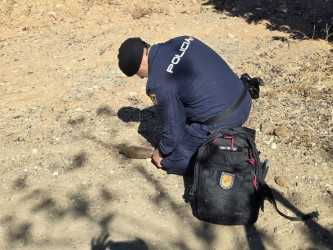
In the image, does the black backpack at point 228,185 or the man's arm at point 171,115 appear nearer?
the black backpack at point 228,185

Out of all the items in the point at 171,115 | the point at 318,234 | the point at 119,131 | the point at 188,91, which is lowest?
the point at 119,131

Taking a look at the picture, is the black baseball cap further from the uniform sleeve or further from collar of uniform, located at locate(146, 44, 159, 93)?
the uniform sleeve

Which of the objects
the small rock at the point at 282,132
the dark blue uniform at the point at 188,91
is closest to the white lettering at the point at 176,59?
the dark blue uniform at the point at 188,91

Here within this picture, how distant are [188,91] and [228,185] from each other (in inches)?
29.3

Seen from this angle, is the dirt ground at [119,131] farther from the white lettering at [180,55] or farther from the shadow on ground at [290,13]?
the white lettering at [180,55]

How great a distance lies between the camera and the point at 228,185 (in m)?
3.74

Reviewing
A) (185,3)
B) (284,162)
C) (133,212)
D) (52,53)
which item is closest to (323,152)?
(284,162)

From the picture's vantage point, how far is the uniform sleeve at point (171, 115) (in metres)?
3.92

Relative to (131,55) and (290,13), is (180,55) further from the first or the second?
(290,13)

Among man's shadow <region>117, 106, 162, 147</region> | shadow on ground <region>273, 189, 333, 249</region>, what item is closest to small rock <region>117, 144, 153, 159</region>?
man's shadow <region>117, 106, 162, 147</region>

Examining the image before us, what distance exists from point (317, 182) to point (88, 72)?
119 inches

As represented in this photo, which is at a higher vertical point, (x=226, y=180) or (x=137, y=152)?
(x=226, y=180)

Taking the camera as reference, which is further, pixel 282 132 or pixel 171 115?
pixel 282 132

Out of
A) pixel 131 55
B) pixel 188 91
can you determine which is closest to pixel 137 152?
pixel 188 91
